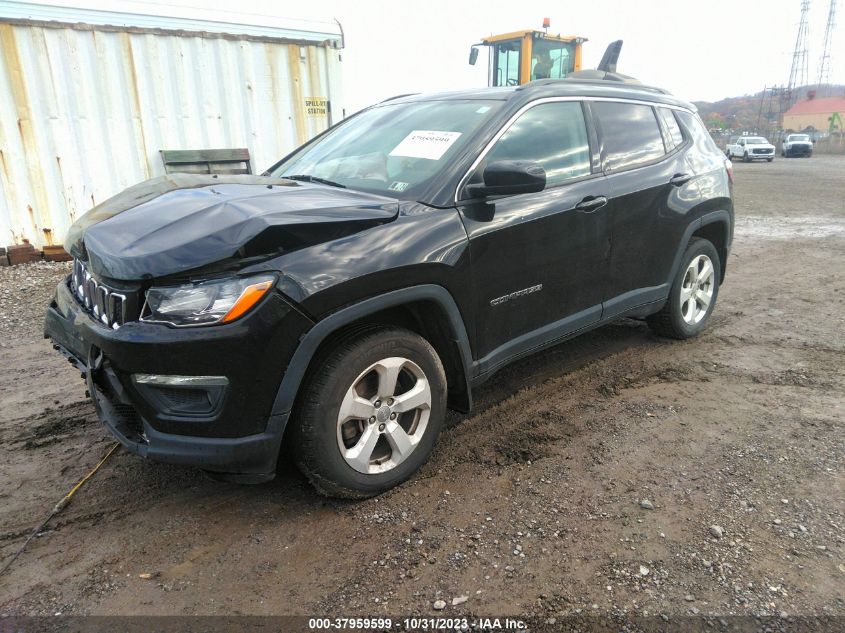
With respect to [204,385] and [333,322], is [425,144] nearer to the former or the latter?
[333,322]

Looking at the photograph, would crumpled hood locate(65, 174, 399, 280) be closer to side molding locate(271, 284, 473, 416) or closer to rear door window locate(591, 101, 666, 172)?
side molding locate(271, 284, 473, 416)

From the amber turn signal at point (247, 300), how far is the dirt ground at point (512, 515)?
99 centimetres

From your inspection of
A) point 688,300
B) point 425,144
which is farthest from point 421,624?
point 688,300

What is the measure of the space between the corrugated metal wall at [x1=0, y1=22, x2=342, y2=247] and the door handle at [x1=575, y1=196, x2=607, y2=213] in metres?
6.02

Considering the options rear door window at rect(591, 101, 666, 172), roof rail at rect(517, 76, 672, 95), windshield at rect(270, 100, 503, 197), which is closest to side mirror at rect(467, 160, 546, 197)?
windshield at rect(270, 100, 503, 197)

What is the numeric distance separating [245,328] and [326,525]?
975 millimetres

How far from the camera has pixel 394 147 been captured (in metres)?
3.42

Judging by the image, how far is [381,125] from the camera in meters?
3.74

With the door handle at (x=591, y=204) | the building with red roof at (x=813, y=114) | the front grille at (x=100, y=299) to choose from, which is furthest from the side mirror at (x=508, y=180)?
the building with red roof at (x=813, y=114)

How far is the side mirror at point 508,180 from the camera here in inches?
112

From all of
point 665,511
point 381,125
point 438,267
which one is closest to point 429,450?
point 438,267

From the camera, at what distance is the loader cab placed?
527 inches

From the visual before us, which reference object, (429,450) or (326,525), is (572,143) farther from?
(326,525)

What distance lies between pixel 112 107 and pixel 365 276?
21.0 ft
